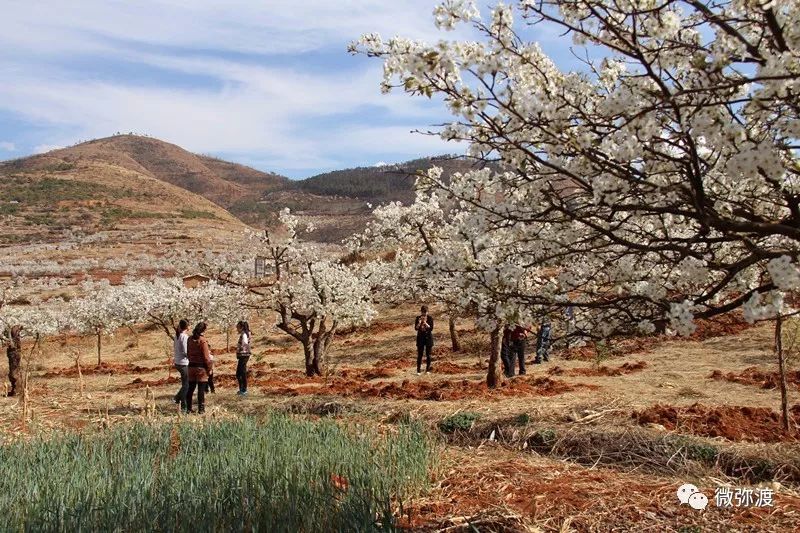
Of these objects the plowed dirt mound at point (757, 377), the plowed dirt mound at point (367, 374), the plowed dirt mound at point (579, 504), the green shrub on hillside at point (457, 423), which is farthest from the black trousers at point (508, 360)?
the plowed dirt mound at point (579, 504)

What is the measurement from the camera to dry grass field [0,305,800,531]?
5.34 metres

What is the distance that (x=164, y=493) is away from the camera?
4801mm

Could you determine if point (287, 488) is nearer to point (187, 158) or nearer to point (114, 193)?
point (114, 193)

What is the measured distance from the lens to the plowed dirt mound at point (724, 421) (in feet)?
28.9

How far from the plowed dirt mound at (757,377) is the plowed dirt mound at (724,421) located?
2.74 meters

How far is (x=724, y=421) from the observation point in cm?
927

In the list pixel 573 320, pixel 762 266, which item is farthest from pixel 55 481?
pixel 762 266

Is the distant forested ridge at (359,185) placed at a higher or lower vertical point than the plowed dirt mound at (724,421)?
higher

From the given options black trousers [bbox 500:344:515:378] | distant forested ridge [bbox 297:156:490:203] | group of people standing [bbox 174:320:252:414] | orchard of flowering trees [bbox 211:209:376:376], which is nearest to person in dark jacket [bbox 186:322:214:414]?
group of people standing [bbox 174:320:252:414]

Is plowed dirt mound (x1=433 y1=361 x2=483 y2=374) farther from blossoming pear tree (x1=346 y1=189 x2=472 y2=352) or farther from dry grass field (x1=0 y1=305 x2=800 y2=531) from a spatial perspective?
blossoming pear tree (x1=346 y1=189 x2=472 y2=352)

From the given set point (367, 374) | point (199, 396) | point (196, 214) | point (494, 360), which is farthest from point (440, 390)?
point (196, 214)

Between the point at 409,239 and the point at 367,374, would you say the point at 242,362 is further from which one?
the point at 409,239

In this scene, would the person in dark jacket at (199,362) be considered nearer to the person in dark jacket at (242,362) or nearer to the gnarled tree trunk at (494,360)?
the person in dark jacket at (242,362)

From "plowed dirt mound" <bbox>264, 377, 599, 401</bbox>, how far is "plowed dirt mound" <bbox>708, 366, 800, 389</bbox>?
116 inches
